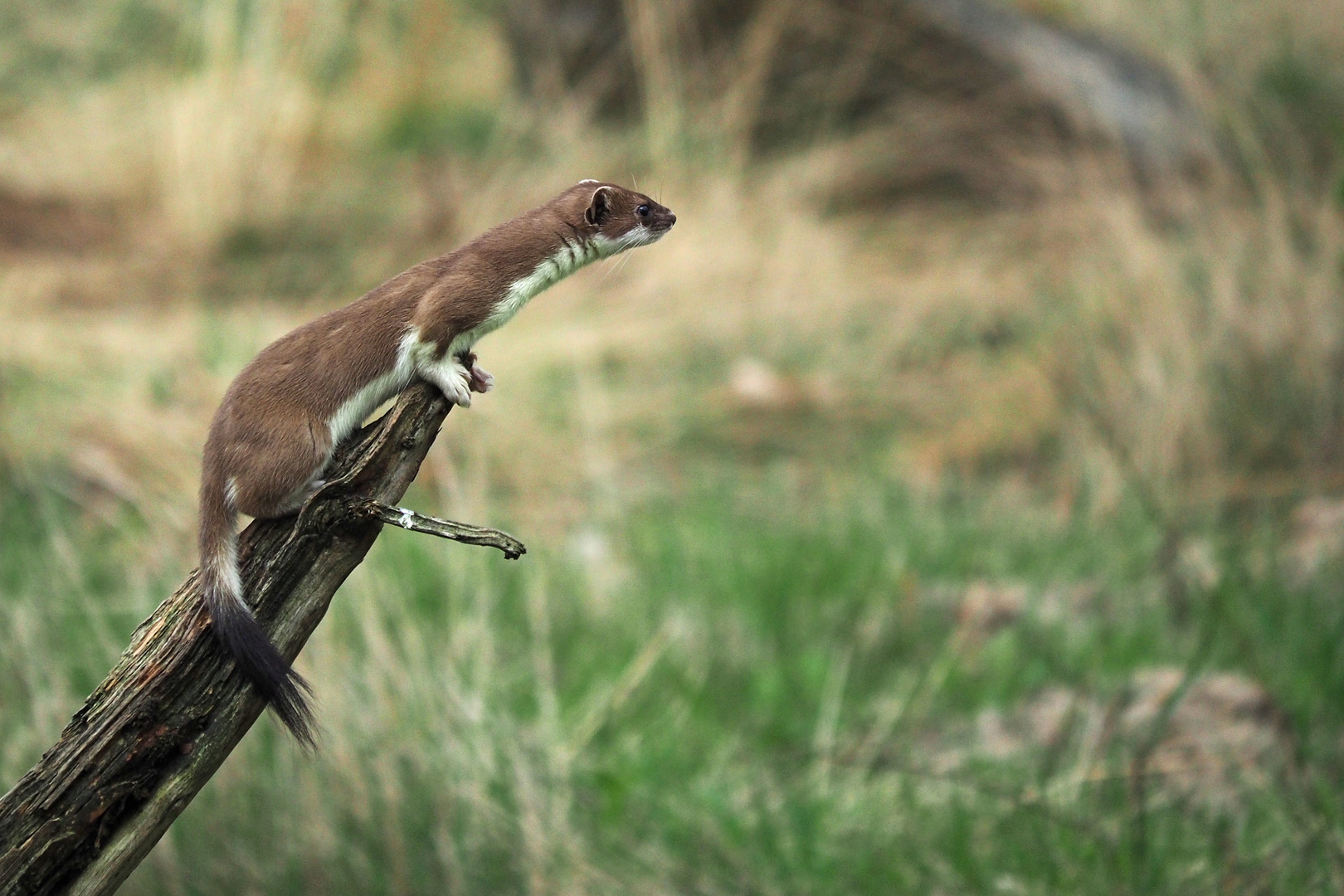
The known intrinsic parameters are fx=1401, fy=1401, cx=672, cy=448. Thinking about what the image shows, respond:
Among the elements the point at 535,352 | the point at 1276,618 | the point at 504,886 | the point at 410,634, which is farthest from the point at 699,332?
the point at 504,886

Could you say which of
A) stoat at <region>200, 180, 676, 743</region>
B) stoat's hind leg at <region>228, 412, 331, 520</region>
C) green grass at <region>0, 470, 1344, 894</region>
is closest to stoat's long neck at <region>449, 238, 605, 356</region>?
stoat at <region>200, 180, 676, 743</region>

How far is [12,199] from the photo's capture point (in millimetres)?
9656

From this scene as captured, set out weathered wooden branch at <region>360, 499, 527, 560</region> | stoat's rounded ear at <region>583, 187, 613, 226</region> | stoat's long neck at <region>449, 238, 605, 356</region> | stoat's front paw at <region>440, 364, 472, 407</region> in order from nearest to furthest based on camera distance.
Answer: weathered wooden branch at <region>360, 499, 527, 560</region> < stoat's front paw at <region>440, 364, 472, 407</region> < stoat's long neck at <region>449, 238, 605, 356</region> < stoat's rounded ear at <region>583, 187, 613, 226</region>

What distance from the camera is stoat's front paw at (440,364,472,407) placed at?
1792 millimetres

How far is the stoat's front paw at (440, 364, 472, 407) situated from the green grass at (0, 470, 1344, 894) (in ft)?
2.46

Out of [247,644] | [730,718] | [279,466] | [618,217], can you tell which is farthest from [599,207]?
[730,718]

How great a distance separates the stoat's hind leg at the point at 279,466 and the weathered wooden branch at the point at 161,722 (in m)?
0.13

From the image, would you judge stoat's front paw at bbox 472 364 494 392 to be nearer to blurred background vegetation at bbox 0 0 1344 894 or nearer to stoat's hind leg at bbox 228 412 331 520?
stoat's hind leg at bbox 228 412 331 520

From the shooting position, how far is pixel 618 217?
2072 mm

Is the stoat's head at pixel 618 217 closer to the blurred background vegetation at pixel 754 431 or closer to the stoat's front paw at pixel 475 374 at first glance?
the stoat's front paw at pixel 475 374

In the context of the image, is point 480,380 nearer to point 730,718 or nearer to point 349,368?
point 349,368

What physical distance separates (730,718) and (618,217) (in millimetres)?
2698

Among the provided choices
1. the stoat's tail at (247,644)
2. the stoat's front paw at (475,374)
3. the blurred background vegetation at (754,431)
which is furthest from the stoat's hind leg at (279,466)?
the blurred background vegetation at (754,431)

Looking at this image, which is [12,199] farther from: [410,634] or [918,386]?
[410,634]
